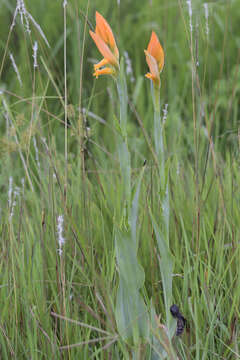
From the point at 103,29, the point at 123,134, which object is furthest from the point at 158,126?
the point at 103,29

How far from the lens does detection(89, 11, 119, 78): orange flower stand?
26.4 inches

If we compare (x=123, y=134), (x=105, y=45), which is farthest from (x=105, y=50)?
(x=123, y=134)

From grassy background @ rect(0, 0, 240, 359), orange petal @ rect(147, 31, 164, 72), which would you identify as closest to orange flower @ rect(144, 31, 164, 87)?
orange petal @ rect(147, 31, 164, 72)

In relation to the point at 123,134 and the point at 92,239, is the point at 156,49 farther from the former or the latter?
the point at 92,239

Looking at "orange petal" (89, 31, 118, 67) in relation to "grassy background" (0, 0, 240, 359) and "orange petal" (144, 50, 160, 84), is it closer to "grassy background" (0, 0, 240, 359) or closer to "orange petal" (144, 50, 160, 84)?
"orange petal" (144, 50, 160, 84)

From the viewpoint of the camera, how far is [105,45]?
67 cm

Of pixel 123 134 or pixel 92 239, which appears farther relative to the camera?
pixel 92 239

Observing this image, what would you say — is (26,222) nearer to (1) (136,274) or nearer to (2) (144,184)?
(2) (144,184)

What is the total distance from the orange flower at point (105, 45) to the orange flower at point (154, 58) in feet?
0.15

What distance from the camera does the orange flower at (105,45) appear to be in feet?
2.20

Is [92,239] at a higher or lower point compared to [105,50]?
lower

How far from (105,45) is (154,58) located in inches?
2.9

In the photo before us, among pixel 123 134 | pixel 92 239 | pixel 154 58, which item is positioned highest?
pixel 154 58

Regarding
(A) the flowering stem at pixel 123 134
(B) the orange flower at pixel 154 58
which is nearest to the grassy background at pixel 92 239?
(A) the flowering stem at pixel 123 134
